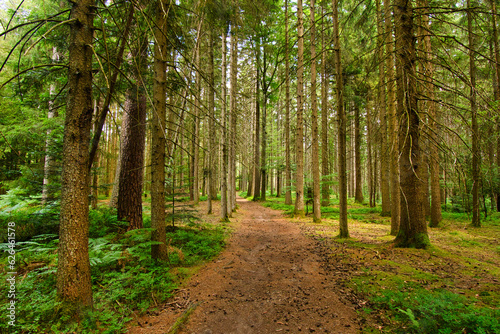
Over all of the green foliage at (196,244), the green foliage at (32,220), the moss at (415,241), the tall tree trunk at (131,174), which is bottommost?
the green foliage at (196,244)

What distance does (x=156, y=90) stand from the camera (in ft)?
15.2

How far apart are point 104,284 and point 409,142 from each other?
714 centimetres

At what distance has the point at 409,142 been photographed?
5527 millimetres

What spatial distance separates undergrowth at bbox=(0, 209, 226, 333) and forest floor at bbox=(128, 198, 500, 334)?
11.2 inches

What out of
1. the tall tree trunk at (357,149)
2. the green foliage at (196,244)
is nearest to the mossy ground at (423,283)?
the green foliage at (196,244)

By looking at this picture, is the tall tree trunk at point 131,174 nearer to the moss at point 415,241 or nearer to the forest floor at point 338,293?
the forest floor at point 338,293

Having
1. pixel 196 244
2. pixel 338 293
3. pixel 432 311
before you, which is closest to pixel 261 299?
pixel 338 293

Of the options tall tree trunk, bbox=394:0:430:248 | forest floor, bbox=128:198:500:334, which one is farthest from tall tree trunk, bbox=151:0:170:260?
tall tree trunk, bbox=394:0:430:248

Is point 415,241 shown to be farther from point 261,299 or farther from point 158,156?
point 158,156

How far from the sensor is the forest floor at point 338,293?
2.91 m

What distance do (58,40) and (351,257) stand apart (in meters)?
8.29

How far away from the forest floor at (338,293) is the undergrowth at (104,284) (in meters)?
0.28

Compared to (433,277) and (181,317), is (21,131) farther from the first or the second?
(433,277)

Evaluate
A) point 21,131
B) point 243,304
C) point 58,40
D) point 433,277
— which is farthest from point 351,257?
point 21,131
